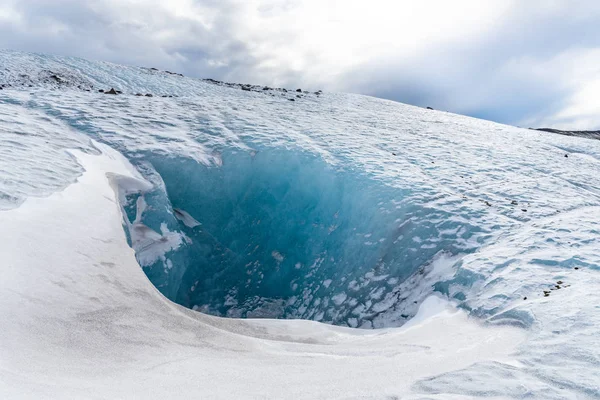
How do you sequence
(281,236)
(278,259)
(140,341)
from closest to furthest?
(140,341)
(278,259)
(281,236)

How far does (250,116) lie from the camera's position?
488 inches

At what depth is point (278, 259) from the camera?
7.76 m

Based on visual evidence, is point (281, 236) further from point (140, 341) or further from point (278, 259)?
point (140, 341)

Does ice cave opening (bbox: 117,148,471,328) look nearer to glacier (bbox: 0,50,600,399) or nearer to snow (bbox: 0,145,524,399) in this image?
glacier (bbox: 0,50,600,399)

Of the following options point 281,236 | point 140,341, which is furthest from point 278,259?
point 140,341

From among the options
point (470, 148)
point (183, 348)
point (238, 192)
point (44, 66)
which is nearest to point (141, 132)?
point (238, 192)

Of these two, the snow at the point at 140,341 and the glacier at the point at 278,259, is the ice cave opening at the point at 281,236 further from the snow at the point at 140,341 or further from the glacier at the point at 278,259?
the snow at the point at 140,341

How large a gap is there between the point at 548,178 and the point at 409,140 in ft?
13.1

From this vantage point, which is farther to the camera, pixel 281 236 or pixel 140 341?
pixel 281 236

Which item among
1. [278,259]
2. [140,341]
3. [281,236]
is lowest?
[140,341]

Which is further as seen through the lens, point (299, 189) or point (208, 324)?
point (299, 189)

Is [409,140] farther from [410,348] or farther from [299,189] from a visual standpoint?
[410,348]

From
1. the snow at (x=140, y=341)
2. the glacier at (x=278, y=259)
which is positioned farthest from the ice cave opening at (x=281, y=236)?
the snow at (x=140, y=341)

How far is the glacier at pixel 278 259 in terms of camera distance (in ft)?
9.91
